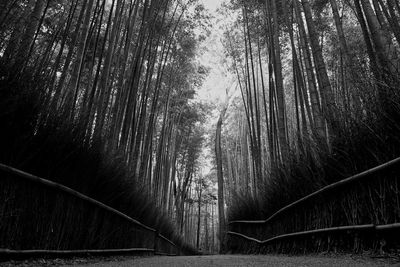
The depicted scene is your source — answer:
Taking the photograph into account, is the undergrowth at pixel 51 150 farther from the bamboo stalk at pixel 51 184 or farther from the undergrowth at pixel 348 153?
the undergrowth at pixel 348 153

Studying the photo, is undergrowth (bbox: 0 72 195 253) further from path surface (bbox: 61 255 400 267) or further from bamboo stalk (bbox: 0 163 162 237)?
path surface (bbox: 61 255 400 267)

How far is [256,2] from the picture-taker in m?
6.29

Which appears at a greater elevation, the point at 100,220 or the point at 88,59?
the point at 88,59

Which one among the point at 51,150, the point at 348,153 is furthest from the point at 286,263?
the point at 51,150

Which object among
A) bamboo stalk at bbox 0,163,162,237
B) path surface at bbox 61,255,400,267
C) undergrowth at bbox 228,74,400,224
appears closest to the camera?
path surface at bbox 61,255,400,267

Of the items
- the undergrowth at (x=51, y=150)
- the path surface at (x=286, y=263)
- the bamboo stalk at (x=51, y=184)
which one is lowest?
the path surface at (x=286, y=263)

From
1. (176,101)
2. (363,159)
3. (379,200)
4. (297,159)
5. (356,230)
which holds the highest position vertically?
(176,101)

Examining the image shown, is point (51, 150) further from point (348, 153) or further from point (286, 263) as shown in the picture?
point (348, 153)

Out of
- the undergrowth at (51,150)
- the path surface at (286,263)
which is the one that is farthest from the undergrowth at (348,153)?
the undergrowth at (51,150)

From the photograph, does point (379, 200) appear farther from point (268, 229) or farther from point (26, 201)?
point (268, 229)

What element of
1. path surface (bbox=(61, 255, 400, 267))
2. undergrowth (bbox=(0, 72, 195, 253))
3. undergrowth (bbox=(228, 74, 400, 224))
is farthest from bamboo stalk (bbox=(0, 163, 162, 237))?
undergrowth (bbox=(228, 74, 400, 224))

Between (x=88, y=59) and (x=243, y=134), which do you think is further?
(x=243, y=134)

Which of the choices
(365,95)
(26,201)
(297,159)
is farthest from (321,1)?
(26,201)

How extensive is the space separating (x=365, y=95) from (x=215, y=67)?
11407mm
